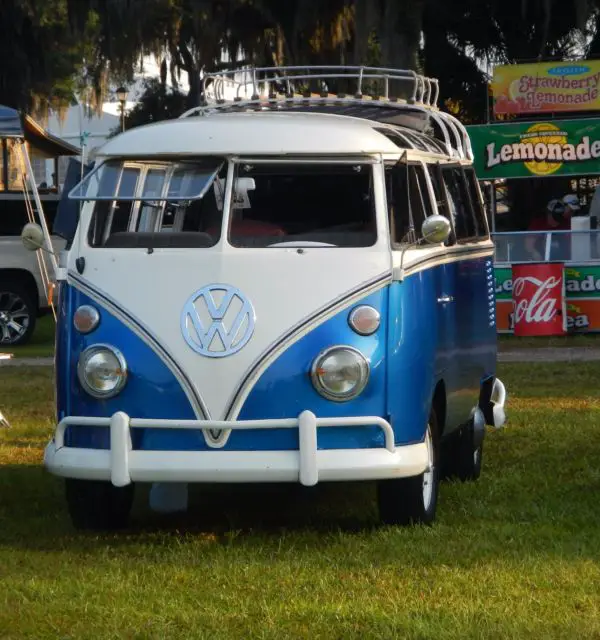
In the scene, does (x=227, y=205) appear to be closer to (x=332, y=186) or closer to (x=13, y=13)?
(x=332, y=186)

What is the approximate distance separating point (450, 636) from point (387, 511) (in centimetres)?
226

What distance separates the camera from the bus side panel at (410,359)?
7719mm

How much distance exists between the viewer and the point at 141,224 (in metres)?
8.84

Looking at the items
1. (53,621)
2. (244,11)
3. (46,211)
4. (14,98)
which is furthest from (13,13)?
(53,621)

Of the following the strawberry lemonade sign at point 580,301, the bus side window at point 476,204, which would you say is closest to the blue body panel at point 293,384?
the bus side window at point 476,204

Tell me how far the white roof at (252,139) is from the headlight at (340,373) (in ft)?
3.81

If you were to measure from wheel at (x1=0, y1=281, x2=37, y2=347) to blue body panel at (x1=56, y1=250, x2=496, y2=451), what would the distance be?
14.4 metres

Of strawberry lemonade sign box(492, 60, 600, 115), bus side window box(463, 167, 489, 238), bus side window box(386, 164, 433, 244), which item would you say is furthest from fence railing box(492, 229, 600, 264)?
bus side window box(386, 164, 433, 244)

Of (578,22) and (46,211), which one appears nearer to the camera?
(46,211)

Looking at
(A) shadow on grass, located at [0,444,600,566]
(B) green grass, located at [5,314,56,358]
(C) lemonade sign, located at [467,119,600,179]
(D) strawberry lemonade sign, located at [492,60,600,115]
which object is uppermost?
(D) strawberry lemonade sign, located at [492,60,600,115]

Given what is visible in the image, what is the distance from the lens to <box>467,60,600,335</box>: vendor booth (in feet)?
70.7

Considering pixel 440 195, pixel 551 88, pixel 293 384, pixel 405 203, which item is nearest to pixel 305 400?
pixel 293 384

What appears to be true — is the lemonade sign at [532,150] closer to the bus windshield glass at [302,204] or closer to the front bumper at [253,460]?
the bus windshield glass at [302,204]

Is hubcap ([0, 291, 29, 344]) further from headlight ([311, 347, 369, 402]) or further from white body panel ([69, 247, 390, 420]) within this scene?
headlight ([311, 347, 369, 402])
